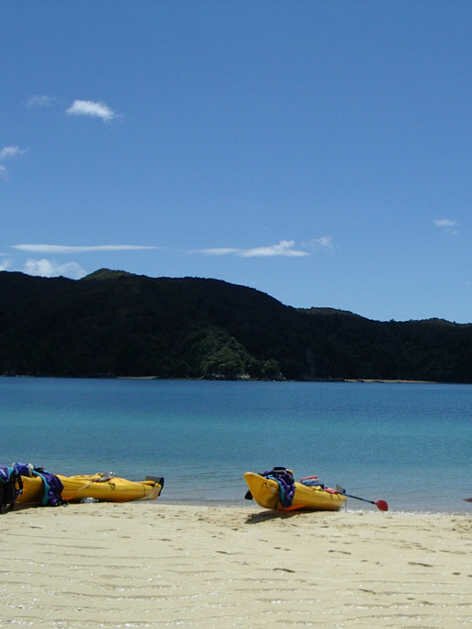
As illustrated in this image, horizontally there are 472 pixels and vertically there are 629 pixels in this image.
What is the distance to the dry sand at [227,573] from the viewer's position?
18.0 feet

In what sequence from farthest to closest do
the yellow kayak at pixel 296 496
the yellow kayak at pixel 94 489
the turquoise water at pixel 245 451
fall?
1. the turquoise water at pixel 245 451
2. the yellow kayak at pixel 94 489
3. the yellow kayak at pixel 296 496

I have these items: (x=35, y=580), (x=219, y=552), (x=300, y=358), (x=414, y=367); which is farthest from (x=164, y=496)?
(x=414, y=367)

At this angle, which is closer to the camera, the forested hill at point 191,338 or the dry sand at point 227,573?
the dry sand at point 227,573

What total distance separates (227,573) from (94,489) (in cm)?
690

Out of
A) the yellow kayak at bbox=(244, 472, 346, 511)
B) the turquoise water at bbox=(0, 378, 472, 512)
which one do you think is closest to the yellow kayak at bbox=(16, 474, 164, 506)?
the turquoise water at bbox=(0, 378, 472, 512)

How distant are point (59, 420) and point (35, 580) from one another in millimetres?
36108

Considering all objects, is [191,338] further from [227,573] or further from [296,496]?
[227,573]

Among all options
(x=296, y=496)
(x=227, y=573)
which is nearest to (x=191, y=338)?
(x=296, y=496)

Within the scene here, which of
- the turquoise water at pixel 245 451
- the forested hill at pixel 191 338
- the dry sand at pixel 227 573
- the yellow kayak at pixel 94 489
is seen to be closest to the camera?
the dry sand at pixel 227 573

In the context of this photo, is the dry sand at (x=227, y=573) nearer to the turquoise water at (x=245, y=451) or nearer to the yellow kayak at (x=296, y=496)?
the yellow kayak at (x=296, y=496)

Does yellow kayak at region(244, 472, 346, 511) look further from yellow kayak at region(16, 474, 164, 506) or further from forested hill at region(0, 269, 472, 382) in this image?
forested hill at region(0, 269, 472, 382)

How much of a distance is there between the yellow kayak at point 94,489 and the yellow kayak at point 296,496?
2873 millimetres

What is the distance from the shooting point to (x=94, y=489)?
13.3m

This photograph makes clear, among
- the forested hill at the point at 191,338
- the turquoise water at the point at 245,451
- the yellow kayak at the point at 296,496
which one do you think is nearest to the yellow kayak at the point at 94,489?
the turquoise water at the point at 245,451
